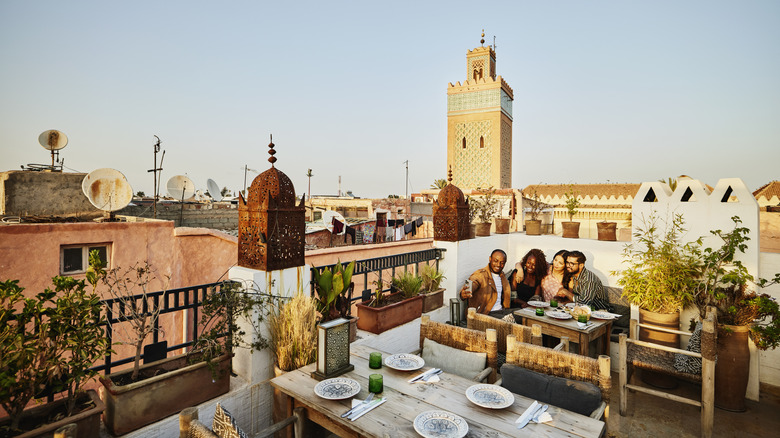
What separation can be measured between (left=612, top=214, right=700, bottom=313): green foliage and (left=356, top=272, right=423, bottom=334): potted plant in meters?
2.59

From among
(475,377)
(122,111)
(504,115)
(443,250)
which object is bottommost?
(475,377)

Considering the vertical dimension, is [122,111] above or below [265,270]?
above

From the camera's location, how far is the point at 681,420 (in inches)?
126

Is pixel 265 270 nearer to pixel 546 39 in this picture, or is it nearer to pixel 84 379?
pixel 84 379

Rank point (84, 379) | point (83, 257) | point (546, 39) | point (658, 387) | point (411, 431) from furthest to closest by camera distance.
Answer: point (546, 39) < point (83, 257) < point (658, 387) < point (84, 379) < point (411, 431)

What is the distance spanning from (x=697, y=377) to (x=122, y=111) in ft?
49.4

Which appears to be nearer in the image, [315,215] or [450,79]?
[315,215]

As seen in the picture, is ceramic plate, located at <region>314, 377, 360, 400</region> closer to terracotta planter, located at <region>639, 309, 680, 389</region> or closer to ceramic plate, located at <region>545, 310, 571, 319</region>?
ceramic plate, located at <region>545, 310, 571, 319</region>

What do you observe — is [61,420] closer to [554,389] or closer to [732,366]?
[554,389]

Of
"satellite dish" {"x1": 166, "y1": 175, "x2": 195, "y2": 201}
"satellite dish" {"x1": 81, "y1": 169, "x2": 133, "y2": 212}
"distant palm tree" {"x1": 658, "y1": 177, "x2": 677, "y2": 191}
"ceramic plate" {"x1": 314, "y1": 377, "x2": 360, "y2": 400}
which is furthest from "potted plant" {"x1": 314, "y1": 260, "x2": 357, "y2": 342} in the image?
"satellite dish" {"x1": 166, "y1": 175, "x2": 195, "y2": 201}

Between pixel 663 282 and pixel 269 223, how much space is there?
4275mm

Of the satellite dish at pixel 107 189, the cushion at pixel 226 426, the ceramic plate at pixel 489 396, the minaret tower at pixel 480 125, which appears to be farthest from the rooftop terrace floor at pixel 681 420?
the minaret tower at pixel 480 125

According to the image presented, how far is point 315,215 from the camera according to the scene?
56.3 ft

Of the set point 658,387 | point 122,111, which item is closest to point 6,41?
point 122,111
